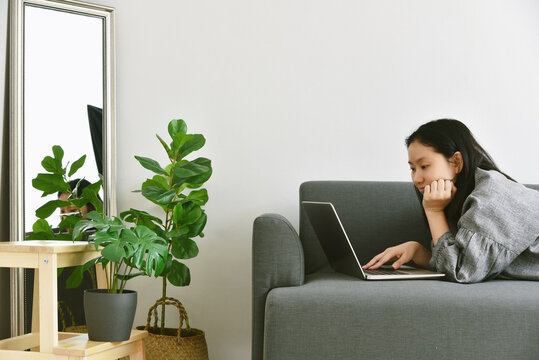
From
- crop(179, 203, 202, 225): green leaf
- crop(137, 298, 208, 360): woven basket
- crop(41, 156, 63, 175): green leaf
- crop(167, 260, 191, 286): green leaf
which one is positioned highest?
crop(41, 156, 63, 175): green leaf

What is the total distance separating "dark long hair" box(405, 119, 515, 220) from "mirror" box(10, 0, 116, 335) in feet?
4.37

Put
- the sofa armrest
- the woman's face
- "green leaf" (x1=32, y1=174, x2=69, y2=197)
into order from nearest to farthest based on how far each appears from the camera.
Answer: the sofa armrest < the woman's face < "green leaf" (x1=32, y1=174, x2=69, y2=197)

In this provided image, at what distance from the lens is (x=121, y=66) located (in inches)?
98.7

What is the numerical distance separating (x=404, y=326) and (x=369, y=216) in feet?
2.39

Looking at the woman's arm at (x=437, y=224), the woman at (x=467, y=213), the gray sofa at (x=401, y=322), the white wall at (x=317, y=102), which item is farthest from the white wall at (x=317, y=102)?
the gray sofa at (x=401, y=322)

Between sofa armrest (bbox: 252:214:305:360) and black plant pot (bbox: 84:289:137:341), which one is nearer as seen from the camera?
sofa armrest (bbox: 252:214:305:360)

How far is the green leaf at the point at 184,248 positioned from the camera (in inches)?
83.6

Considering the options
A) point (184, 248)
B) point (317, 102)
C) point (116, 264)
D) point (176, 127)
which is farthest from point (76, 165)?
point (317, 102)

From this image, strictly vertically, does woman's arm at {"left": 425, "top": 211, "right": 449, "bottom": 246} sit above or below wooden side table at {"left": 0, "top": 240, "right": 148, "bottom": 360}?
above

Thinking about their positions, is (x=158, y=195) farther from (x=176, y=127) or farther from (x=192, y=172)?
(x=176, y=127)

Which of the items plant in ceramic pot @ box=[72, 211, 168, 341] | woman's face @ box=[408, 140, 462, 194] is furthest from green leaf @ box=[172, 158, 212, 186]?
woman's face @ box=[408, 140, 462, 194]

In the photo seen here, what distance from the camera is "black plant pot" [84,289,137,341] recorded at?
1690 mm

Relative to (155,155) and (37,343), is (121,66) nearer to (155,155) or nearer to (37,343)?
(155,155)

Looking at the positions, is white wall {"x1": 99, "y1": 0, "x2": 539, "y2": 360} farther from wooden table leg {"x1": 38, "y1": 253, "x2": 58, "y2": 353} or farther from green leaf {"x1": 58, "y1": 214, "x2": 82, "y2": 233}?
wooden table leg {"x1": 38, "y1": 253, "x2": 58, "y2": 353}
